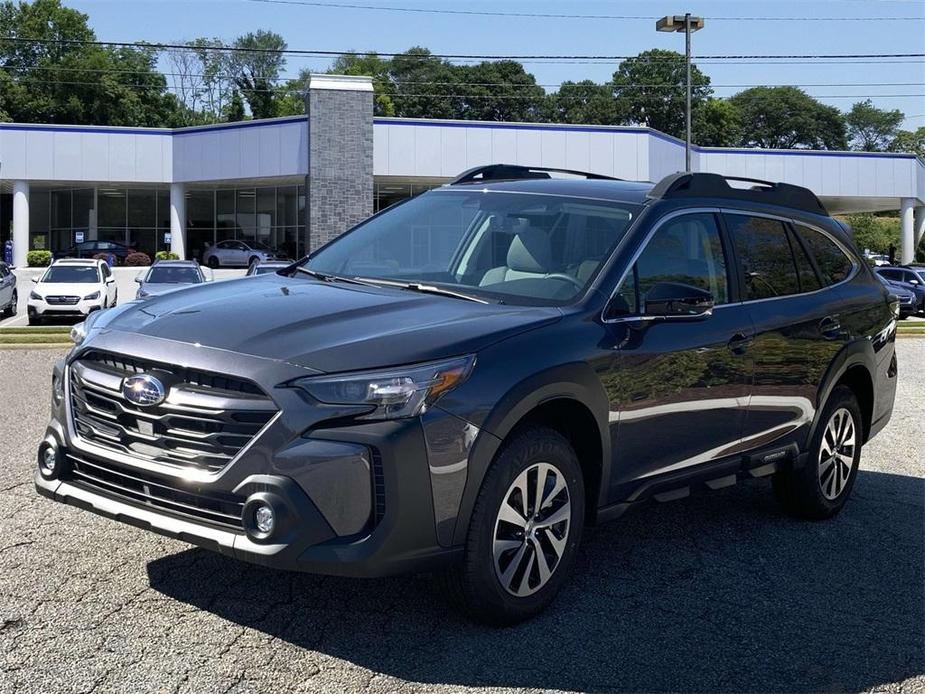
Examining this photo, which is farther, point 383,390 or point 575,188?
point 575,188

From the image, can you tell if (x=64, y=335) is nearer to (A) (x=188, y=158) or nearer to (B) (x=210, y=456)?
(B) (x=210, y=456)

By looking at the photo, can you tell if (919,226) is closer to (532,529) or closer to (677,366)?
(677,366)

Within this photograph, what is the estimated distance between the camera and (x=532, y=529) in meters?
4.13

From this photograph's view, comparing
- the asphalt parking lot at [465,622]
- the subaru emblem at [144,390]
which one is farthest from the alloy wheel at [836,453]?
the subaru emblem at [144,390]

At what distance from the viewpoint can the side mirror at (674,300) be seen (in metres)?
4.57

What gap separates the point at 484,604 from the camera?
3.99 meters

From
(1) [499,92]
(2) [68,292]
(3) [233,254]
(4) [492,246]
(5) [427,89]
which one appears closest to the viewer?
(4) [492,246]

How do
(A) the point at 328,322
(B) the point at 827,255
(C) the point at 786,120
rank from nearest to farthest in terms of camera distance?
(A) the point at 328,322, (B) the point at 827,255, (C) the point at 786,120

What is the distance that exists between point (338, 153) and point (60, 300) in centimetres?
1948

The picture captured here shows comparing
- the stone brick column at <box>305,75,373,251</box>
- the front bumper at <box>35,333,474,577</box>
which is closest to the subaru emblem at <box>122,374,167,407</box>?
the front bumper at <box>35,333,474,577</box>

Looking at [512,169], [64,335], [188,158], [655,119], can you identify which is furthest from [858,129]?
[512,169]

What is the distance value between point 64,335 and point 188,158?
31.2 metres

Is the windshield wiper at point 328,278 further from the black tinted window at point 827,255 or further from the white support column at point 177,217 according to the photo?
the white support column at point 177,217

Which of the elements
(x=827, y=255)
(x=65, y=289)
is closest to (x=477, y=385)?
(x=827, y=255)
